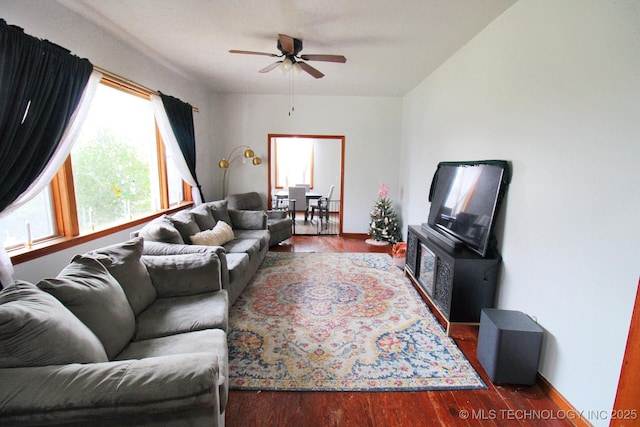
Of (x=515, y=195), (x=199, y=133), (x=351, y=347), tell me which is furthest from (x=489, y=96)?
(x=199, y=133)

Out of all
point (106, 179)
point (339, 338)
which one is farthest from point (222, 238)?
point (339, 338)

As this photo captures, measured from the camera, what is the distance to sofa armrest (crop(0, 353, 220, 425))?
3.47 ft

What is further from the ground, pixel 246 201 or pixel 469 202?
pixel 469 202

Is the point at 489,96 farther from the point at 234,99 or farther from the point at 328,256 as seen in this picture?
the point at 234,99

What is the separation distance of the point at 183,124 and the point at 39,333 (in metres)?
3.69

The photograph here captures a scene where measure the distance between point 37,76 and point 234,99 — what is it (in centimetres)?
393

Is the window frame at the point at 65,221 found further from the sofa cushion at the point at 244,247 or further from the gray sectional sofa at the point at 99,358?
the sofa cushion at the point at 244,247

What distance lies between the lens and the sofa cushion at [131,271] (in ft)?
6.21

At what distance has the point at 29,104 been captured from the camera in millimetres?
2006

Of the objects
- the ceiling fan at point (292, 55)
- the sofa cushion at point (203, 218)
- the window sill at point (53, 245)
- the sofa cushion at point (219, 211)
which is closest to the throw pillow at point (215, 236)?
the sofa cushion at point (203, 218)

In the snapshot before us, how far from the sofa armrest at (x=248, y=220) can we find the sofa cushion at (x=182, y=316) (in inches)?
98.1

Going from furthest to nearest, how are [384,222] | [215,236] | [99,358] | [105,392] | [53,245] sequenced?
[384,222] → [215,236] → [53,245] → [99,358] → [105,392]

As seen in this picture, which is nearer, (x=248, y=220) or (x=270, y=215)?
(x=248, y=220)

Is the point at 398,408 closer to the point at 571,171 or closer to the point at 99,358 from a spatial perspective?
the point at 99,358
